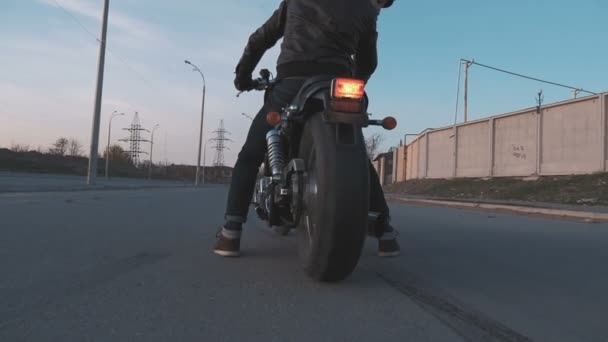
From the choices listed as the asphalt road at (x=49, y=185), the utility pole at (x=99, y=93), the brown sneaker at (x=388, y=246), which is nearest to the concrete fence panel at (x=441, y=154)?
the asphalt road at (x=49, y=185)

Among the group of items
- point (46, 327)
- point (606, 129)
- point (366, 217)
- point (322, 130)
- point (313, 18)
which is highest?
point (606, 129)

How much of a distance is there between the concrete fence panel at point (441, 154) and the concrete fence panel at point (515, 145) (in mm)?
4498

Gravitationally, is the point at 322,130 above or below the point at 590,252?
above

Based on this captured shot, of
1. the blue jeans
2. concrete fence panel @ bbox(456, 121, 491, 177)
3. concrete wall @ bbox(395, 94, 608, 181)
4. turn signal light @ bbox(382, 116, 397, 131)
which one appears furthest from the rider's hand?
concrete fence panel @ bbox(456, 121, 491, 177)

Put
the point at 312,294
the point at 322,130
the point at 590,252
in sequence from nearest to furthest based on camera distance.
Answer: the point at 312,294, the point at 322,130, the point at 590,252

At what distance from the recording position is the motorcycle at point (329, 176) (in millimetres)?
2363

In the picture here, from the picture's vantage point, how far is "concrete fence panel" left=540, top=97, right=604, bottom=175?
18000 mm

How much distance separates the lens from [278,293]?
2.39 m

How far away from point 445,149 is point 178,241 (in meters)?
27.1

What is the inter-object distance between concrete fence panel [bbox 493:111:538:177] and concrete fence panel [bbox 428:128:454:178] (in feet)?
14.8

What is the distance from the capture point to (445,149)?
2945 centimetres

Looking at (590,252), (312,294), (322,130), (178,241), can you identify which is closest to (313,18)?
(322,130)

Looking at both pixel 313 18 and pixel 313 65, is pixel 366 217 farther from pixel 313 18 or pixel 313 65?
pixel 313 18

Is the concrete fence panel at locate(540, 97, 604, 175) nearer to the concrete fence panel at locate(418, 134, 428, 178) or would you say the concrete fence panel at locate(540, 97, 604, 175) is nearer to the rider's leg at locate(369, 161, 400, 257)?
the concrete fence panel at locate(418, 134, 428, 178)
